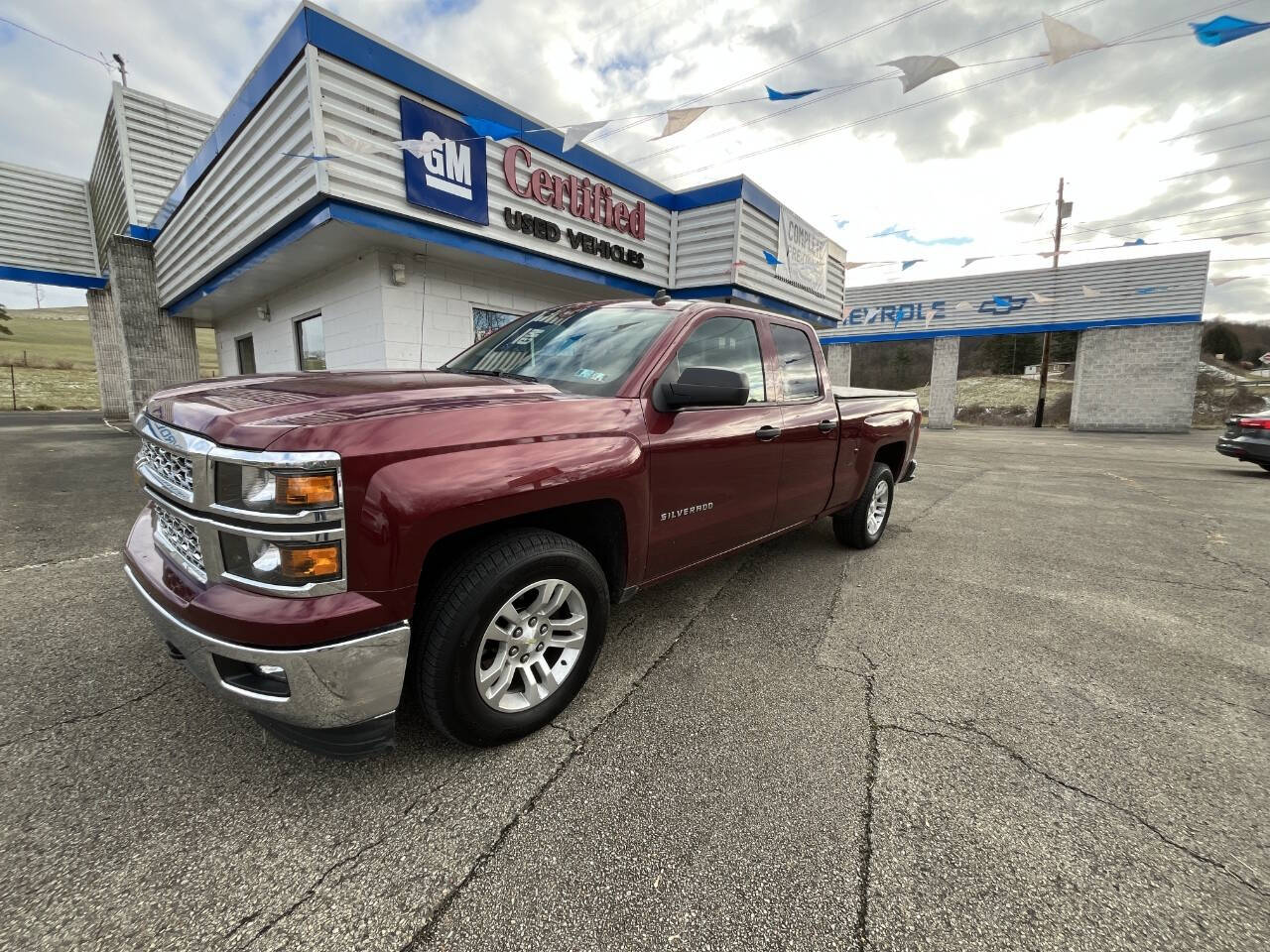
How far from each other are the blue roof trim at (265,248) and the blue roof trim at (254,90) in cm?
141

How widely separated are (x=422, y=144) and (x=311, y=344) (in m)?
4.24

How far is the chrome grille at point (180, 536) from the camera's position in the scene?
1882 mm

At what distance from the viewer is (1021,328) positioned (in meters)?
20.9

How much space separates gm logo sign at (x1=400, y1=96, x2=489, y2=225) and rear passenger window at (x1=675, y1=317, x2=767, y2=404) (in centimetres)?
487

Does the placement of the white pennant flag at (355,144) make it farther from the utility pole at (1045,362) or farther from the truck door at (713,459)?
the utility pole at (1045,362)

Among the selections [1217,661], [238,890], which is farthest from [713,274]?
[238,890]

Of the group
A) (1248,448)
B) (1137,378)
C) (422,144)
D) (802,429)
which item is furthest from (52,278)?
(1137,378)

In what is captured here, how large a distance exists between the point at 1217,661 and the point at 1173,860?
202 cm

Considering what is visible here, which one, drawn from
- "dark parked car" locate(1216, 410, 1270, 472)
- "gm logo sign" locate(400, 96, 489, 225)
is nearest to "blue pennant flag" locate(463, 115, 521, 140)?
"gm logo sign" locate(400, 96, 489, 225)

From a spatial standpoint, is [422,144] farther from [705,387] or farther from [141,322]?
[141,322]

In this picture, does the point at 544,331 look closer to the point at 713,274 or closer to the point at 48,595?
the point at 48,595

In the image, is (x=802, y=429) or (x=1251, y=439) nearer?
(x=802, y=429)

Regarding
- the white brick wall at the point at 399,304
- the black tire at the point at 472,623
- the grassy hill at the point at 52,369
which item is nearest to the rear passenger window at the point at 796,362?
the black tire at the point at 472,623

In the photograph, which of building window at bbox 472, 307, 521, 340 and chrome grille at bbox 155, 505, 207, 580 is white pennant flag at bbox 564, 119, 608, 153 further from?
chrome grille at bbox 155, 505, 207, 580
